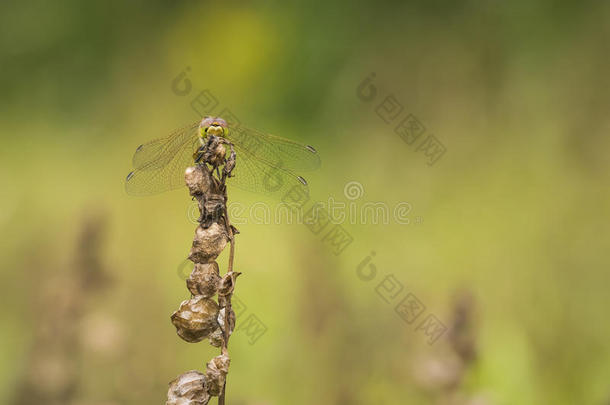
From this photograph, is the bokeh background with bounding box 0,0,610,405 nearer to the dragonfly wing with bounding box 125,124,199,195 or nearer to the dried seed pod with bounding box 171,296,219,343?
the dragonfly wing with bounding box 125,124,199,195

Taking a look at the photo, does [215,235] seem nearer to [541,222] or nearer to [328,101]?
[541,222]

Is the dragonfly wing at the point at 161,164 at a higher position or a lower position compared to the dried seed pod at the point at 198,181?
higher

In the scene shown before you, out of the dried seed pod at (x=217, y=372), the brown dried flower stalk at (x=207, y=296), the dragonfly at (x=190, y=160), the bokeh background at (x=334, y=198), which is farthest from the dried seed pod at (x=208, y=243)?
the bokeh background at (x=334, y=198)

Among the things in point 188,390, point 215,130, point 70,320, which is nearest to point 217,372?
point 188,390

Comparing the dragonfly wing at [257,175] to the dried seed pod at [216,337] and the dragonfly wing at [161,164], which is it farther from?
the dried seed pod at [216,337]

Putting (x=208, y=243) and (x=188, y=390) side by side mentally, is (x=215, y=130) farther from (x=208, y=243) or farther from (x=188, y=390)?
(x=188, y=390)

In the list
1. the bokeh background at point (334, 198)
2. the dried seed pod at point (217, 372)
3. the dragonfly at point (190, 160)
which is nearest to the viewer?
the dried seed pod at point (217, 372)

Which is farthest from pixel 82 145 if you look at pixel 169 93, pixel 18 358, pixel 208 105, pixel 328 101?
pixel 18 358

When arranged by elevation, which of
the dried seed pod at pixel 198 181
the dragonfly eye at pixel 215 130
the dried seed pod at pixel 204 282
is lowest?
the dried seed pod at pixel 204 282
